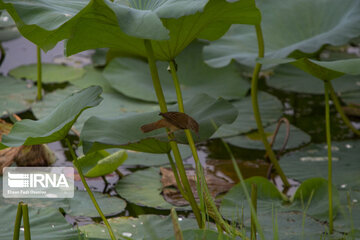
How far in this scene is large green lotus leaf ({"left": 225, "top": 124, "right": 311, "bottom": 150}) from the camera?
5.85ft

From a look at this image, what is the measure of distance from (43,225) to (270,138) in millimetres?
868

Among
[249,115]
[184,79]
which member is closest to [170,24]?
[249,115]

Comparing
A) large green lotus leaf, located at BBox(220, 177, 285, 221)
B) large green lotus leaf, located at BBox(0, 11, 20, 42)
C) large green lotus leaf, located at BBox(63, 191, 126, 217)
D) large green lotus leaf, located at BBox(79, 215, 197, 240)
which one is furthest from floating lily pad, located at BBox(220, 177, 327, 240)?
large green lotus leaf, located at BBox(0, 11, 20, 42)

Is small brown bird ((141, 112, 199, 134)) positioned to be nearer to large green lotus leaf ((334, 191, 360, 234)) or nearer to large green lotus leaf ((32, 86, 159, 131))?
large green lotus leaf ((334, 191, 360, 234))

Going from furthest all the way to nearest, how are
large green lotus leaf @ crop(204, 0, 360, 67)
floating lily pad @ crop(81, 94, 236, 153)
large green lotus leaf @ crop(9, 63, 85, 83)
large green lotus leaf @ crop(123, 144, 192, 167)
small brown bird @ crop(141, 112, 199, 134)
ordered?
1. large green lotus leaf @ crop(9, 63, 85, 83)
2. large green lotus leaf @ crop(123, 144, 192, 167)
3. large green lotus leaf @ crop(204, 0, 360, 67)
4. floating lily pad @ crop(81, 94, 236, 153)
5. small brown bird @ crop(141, 112, 199, 134)

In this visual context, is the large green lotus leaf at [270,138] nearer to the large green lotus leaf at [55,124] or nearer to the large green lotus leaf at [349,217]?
the large green lotus leaf at [349,217]

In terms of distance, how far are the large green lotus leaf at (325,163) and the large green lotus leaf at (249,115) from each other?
0.68ft

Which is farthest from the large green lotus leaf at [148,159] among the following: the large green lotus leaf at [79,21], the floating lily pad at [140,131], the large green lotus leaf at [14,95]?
the large green lotus leaf at [79,21]

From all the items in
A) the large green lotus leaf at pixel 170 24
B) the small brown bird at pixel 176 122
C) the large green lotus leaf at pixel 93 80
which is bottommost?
the large green lotus leaf at pixel 93 80

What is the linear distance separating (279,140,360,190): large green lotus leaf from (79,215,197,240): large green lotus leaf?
0.43 m

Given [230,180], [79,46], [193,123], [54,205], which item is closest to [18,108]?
[54,205]

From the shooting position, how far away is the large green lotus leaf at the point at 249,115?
186 centimetres

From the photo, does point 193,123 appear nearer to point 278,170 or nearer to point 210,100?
point 210,100

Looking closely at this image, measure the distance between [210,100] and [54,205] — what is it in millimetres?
463
